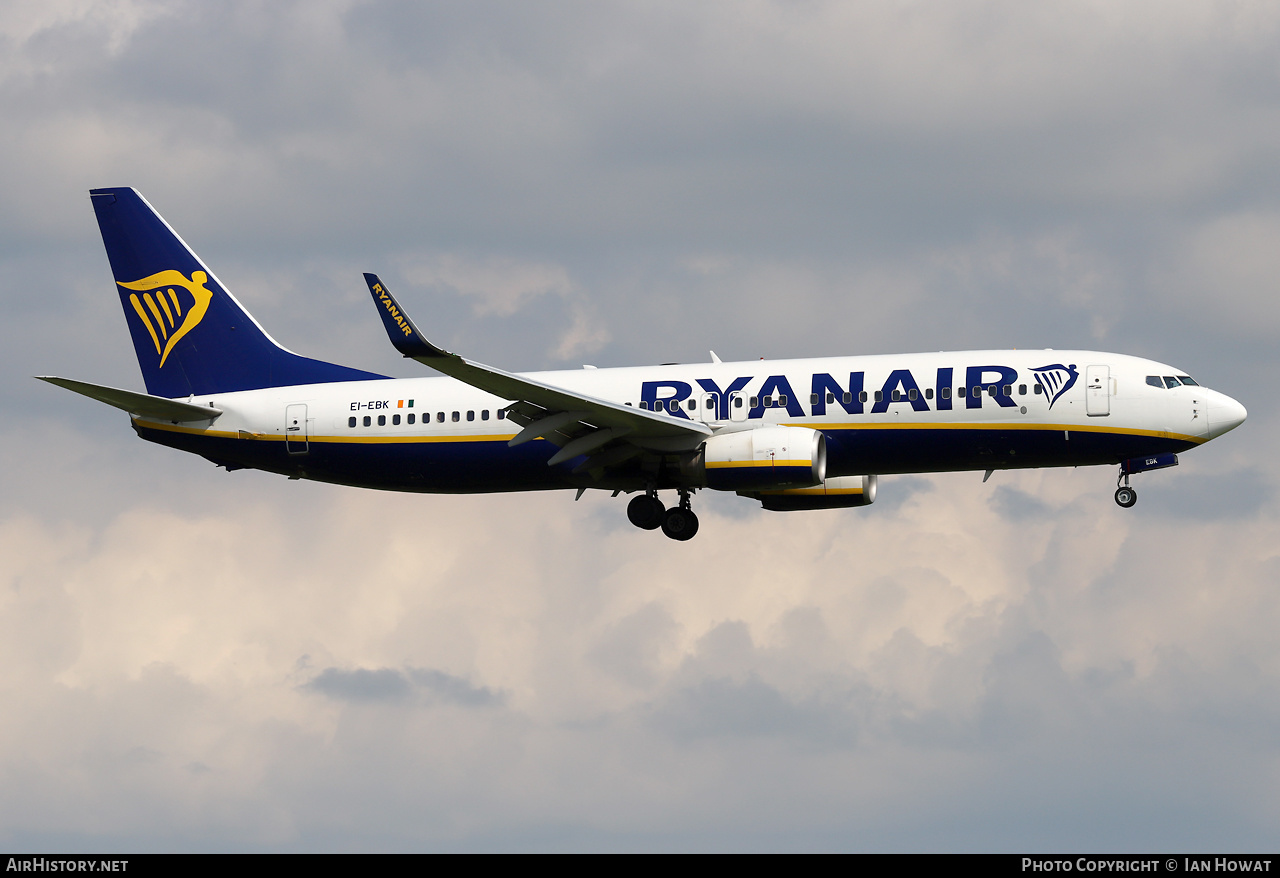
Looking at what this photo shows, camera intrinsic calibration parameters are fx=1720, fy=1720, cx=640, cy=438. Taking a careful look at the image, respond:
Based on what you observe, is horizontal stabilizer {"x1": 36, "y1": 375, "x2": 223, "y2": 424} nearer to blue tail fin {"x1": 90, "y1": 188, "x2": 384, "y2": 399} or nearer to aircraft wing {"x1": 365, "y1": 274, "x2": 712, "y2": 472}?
blue tail fin {"x1": 90, "y1": 188, "x2": 384, "y2": 399}

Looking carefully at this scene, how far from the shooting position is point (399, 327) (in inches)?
1843

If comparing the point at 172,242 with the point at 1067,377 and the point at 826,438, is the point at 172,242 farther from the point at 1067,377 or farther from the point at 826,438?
the point at 1067,377

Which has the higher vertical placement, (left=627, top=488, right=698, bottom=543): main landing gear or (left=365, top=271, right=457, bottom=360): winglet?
(left=365, top=271, right=457, bottom=360): winglet

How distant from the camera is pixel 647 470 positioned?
5541cm

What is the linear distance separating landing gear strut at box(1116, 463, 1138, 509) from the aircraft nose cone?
2868 mm

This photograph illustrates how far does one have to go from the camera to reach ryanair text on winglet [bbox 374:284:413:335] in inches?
1841

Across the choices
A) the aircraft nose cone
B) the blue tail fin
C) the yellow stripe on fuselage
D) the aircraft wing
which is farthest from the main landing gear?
the aircraft nose cone

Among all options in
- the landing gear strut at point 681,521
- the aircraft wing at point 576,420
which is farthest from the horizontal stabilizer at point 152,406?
the landing gear strut at point 681,521

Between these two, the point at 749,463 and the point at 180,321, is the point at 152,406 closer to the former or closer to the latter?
the point at 180,321

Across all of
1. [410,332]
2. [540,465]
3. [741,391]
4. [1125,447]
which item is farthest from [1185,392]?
[410,332]

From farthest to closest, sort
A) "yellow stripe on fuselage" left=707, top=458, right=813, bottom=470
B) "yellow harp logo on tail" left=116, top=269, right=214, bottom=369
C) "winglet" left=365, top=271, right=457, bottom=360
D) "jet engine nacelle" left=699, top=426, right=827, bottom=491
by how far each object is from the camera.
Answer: "yellow harp logo on tail" left=116, top=269, right=214, bottom=369
"jet engine nacelle" left=699, top=426, right=827, bottom=491
"yellow stripe on fuselage" left=707, top=458, right=813, bottom=470
"winglet" left=365, top=271, right=457, bottom=360

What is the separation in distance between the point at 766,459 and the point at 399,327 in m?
12.0

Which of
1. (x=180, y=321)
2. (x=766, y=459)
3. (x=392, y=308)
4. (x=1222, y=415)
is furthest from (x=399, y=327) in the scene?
(x=1222, y=415)

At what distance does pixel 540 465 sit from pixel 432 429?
3.82m
